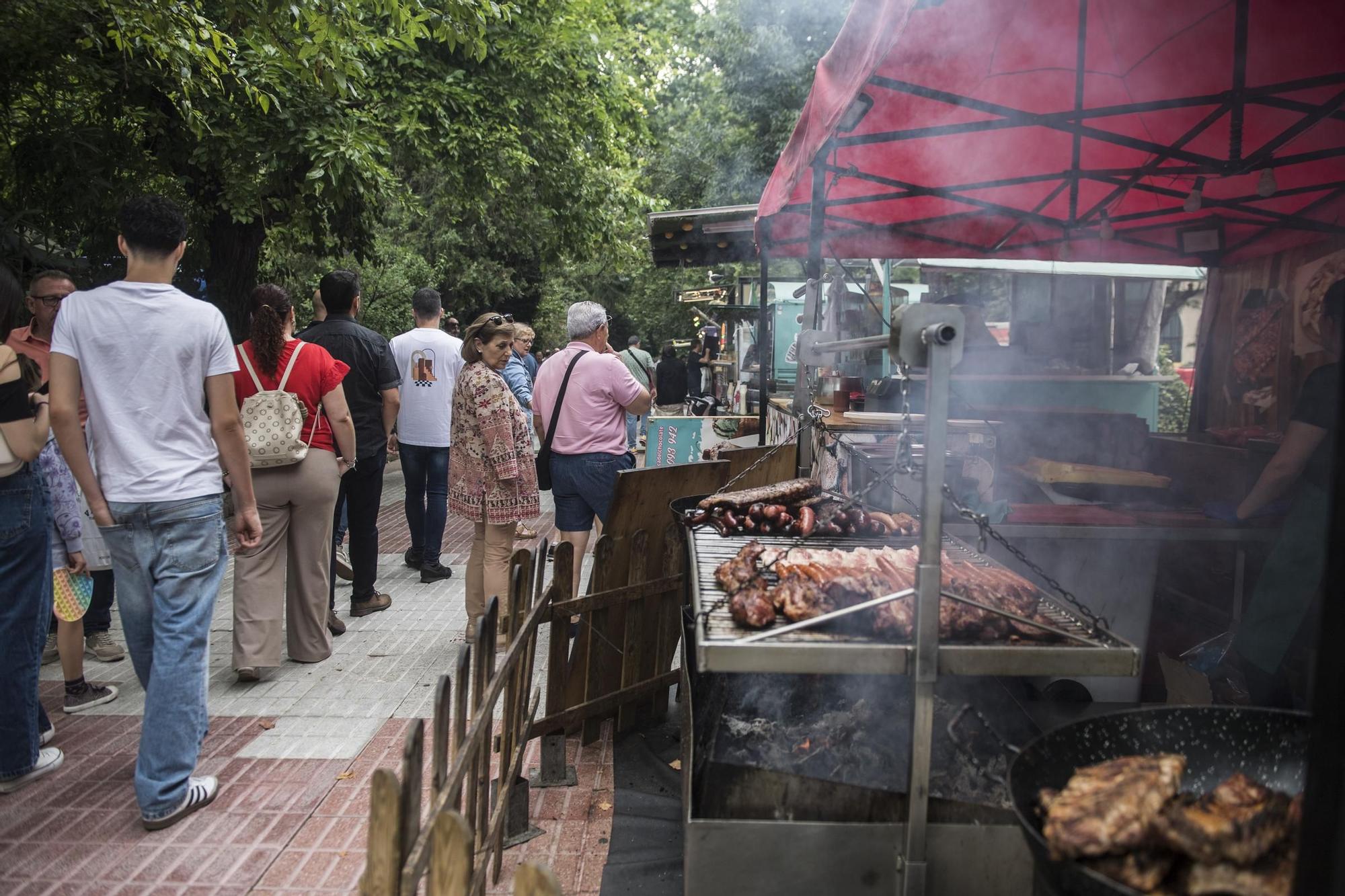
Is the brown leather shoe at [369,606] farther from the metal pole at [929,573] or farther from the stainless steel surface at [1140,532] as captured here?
the metal pole at [929,573]

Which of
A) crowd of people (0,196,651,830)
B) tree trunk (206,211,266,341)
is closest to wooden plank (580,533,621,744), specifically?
crowd of people (0,196,651,830)

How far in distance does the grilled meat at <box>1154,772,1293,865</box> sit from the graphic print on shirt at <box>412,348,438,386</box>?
265 inches

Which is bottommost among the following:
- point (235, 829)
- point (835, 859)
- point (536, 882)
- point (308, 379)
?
point (235, 829)

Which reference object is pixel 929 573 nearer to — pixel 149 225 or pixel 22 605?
pixel 149 225

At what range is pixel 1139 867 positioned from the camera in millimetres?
1605

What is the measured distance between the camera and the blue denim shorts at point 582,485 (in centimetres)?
607

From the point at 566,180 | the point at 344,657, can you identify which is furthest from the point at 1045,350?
the point at 344,657

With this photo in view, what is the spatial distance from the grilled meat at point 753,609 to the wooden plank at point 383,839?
1.16m

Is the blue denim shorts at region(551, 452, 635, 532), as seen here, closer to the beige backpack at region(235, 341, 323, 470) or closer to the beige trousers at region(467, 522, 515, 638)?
the beige trousers at region(467, 522, 515, 638)

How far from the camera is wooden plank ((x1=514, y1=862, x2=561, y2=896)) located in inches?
74.0

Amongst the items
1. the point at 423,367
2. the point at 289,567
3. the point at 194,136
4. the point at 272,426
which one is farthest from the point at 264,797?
the point at 194,136

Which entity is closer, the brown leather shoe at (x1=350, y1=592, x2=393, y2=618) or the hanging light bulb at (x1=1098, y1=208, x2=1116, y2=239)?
the hanging light bulb at (x1=1098, y1=208, x2=1116, y2=239)

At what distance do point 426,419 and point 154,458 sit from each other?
3.83m

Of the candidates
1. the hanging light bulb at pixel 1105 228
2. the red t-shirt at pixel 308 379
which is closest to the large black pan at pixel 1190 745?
the red t-shirt at pixel 308 379
